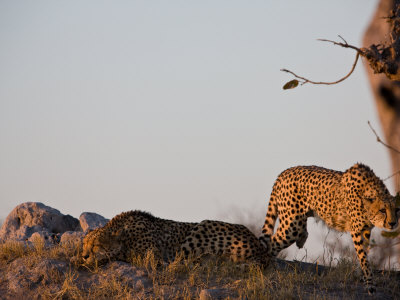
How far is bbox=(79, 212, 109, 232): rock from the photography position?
28.4 feet

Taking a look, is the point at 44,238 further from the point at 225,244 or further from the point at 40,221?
the point at 225,244

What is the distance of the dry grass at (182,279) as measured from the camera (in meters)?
6.12

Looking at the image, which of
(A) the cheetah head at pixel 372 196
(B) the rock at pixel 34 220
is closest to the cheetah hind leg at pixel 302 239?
(A) the cheetah head at pixel 372 196

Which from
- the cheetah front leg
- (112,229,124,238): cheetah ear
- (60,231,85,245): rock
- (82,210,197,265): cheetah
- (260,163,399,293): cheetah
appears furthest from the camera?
(60,231,85,245): rock

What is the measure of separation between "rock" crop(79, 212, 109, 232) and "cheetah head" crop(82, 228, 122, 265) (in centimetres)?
158

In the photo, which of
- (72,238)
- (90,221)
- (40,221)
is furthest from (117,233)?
(40,221)

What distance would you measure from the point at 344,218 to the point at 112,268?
2.82 m

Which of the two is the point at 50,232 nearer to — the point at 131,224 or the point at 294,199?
the point at 131,224

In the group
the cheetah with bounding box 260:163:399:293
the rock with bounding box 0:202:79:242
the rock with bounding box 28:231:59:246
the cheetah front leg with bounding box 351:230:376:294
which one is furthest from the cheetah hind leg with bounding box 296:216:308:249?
the rock with bounding box 0:202:79:242

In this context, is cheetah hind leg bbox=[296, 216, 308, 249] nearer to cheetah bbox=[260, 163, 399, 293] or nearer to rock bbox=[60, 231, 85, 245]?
cheetah bbox=[260, 163, 399, 293]

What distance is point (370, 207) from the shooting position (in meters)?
6.83

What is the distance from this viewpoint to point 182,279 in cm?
648

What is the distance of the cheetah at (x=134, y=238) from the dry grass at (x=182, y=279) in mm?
171

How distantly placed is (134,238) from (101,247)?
17.7 inches
